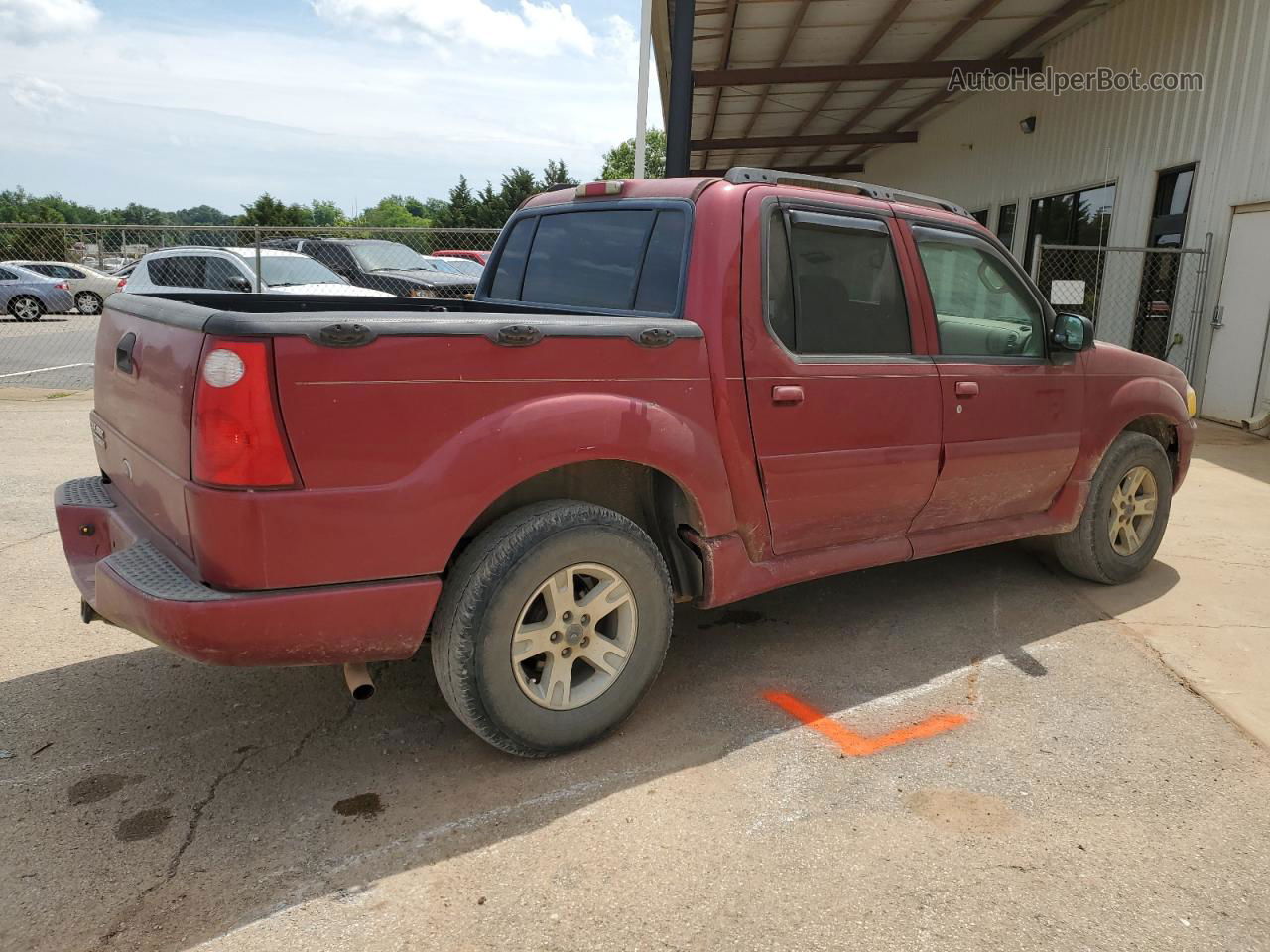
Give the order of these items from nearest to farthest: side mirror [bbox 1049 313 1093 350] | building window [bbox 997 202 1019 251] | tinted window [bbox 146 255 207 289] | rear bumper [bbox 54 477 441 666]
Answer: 1. rear bumper [bbox 54 477 441 666]
2. side mirror [bbox 1049 313 1093 350]
3. tinted window [bbox 146 255 207 289]
4. building window [bbox 997 202 1019 251]

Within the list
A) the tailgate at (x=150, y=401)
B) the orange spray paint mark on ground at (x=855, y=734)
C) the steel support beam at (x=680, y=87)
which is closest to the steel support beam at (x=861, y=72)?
the steel support beam at (x=680, y=87)

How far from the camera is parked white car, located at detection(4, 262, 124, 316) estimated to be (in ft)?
82.1

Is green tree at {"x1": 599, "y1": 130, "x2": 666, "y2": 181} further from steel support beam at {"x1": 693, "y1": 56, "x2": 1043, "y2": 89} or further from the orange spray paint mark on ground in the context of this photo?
the orange spray paint mark on ground

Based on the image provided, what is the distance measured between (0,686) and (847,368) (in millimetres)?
3447

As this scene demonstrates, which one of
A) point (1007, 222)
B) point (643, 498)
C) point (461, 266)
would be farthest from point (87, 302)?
point (643, 498)

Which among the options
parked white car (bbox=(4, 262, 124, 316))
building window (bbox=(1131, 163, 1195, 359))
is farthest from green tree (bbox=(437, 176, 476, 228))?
building window (bbox=(1131, 163, 1195, 359))

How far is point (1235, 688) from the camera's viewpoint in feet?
12.2

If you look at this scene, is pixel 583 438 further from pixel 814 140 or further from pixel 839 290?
pixel 814 140

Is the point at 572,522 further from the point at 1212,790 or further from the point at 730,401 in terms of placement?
the point at 1212,790

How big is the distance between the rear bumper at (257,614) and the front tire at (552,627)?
0.51 feet

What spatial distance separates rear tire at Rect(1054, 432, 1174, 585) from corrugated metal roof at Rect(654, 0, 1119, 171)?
32.4ft

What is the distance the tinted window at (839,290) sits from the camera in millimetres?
3455

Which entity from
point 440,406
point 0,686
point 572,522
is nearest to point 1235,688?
point 572,522
